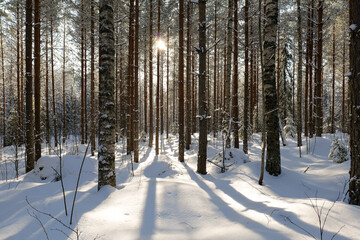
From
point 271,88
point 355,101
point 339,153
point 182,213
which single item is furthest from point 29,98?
point 339,153

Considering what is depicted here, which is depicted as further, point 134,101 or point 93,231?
point 134,101


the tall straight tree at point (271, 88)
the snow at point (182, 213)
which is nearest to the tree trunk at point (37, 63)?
Result: the snow at point (182, 213)

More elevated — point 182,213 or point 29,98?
point 29,98

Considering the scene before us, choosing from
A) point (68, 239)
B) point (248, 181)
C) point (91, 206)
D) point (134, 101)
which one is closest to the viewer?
point (68, 239)

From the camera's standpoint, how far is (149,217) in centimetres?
259

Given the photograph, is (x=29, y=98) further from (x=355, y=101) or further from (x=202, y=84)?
(x=355, y=101)

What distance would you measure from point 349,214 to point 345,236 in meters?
0.75

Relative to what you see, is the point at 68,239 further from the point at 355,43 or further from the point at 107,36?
the point at 355,43

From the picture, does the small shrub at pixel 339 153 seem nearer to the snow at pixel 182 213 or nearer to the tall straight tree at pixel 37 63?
the snow at pixel 182 213

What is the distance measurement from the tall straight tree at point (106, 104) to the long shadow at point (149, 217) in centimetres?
114

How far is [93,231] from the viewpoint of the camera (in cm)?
214

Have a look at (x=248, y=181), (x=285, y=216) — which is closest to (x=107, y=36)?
(x=285, y=216)

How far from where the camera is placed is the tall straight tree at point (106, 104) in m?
4.17

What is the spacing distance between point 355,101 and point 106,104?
466 cm
